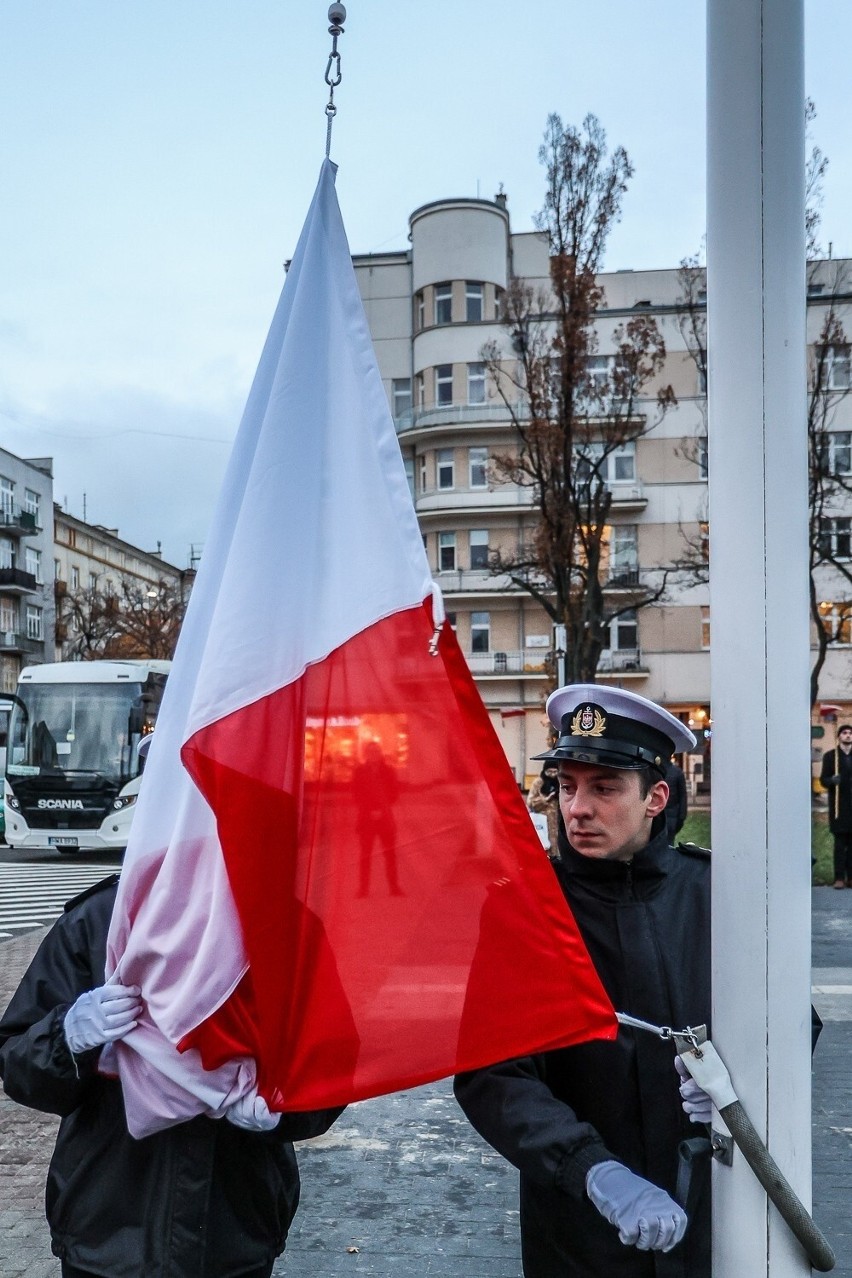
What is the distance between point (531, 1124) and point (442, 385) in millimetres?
50938

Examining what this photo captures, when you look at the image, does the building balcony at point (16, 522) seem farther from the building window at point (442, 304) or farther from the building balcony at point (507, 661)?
the building balcony at point (507, 661)

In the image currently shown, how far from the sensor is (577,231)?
→ 74.8ft

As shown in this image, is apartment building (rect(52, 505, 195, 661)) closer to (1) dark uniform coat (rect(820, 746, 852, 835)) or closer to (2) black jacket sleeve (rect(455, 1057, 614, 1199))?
(1) dark uniform coat (rect(820, 746, 852, 835))

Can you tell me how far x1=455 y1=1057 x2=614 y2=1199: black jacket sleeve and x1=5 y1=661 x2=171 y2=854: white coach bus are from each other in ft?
65.9

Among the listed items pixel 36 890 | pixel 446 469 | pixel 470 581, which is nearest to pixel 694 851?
pixel 36 890

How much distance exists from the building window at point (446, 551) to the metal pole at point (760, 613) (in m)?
49.5

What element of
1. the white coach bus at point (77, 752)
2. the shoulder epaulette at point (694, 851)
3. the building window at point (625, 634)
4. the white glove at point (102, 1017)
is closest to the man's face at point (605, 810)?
the shoulder epaulette at point (694, 851)

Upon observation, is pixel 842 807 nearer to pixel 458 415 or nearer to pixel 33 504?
pixel 458 415

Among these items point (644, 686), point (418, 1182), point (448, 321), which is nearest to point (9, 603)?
point (448, 321)

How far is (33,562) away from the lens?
72.5 metres

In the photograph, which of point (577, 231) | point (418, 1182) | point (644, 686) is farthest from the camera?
point (644, 686)

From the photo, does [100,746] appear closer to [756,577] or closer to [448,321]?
[756,577]

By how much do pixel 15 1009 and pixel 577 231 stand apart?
21.9 metres

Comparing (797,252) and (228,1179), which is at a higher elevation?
(797,252)
